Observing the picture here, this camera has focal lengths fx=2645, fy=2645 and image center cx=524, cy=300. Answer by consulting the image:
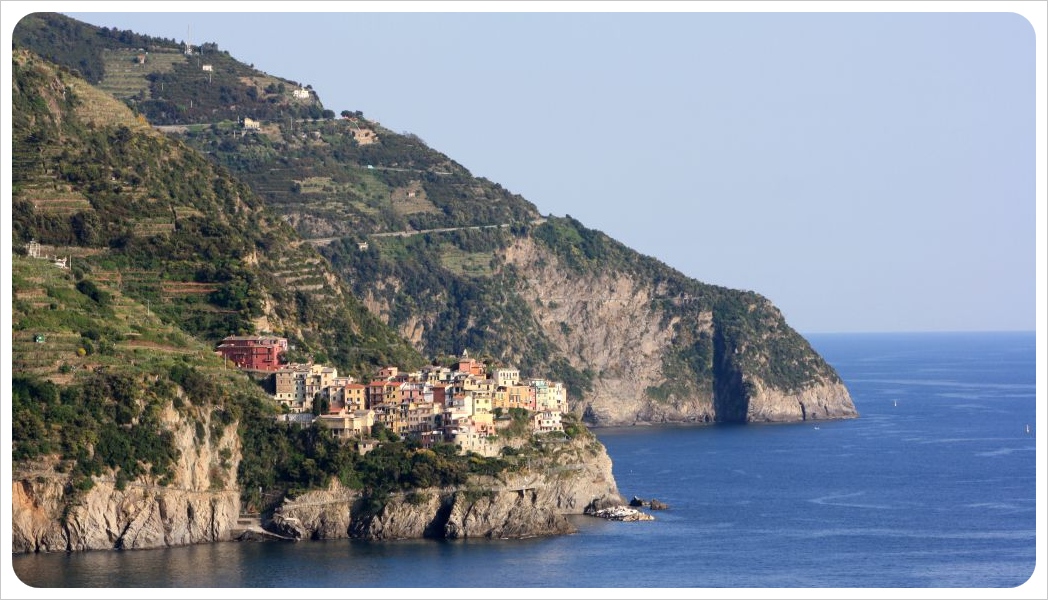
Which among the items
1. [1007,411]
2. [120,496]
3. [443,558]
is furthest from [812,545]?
[1007,411]

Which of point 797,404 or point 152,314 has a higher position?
point 152,314

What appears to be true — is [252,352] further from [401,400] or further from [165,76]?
[165,76]

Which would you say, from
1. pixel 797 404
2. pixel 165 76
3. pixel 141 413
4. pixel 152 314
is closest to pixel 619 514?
pixel 152 314

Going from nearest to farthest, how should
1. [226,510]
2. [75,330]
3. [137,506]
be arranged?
1. [137,506]
2. [226,510]
3. [75,330]

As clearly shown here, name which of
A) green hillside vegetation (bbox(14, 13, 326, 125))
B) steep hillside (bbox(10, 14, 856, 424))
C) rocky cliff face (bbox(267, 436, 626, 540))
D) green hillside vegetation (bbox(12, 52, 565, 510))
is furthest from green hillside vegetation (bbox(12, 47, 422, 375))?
green hillside vegetation (bbox(14, 13, 326, 125))

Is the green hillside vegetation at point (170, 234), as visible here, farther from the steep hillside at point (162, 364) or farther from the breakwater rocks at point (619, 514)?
the breakwater rocks at point (619, 514)

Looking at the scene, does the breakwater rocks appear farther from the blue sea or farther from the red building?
the red building
